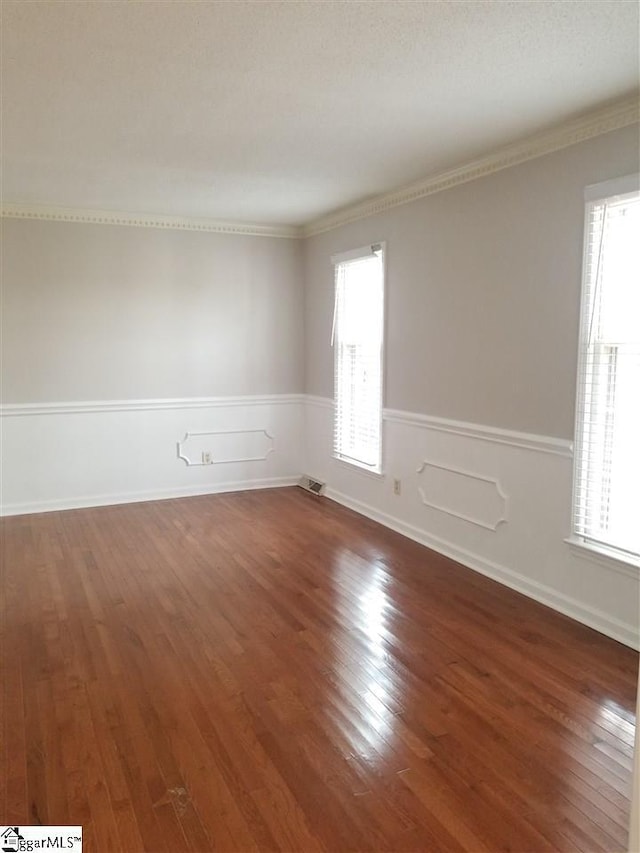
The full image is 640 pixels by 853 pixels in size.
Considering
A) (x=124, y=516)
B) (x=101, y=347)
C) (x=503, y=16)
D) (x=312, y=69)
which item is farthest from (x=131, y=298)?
(x=503, y=16)

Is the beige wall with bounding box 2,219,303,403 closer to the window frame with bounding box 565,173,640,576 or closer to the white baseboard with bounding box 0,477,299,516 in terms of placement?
the white baseboard with bounding box 0,477,299,516

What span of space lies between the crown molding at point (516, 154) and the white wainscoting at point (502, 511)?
1.53 meters

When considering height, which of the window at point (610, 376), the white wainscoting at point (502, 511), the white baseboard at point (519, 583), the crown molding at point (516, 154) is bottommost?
the white baseboard at point (519, 583)

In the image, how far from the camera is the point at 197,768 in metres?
2.22

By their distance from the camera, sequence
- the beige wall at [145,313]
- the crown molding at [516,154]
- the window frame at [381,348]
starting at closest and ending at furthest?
the crown molding at [516,154], the window frame at [381,348], the beige wall at [145,313]

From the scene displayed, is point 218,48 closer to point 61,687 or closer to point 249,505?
point 61,687

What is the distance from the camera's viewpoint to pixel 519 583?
3.79 meters

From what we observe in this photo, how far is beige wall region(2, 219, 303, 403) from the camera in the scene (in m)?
5.39

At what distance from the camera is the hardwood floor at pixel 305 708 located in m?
1.99

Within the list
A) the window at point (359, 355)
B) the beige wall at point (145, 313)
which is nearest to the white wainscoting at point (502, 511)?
the window at point (359, 355)

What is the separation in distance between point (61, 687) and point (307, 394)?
4149 millimetres

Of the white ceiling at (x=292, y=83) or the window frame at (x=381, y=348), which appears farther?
the window frame at (x=381, y=348)

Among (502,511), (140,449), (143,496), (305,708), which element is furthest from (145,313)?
(305,708)

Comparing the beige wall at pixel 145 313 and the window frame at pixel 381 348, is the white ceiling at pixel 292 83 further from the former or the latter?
the beige wall at pixel 145 313
